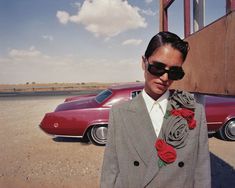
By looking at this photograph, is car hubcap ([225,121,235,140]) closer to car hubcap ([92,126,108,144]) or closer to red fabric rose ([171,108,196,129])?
car hubcap ([92,126,108,144])

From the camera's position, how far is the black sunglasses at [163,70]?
1.34 m

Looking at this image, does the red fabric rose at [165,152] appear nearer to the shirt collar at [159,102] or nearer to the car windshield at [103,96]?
the shirt collar at [159,102]

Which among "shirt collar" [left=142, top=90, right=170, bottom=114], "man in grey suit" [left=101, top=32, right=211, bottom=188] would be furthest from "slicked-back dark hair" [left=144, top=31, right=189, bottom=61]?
"shirt collar" [left=142, top=90, right=170, bottom=114]

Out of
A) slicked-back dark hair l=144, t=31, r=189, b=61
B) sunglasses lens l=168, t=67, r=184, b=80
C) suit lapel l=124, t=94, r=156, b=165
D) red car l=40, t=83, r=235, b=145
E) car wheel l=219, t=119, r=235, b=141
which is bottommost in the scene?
car wheel l=219, t=119, r=235, b=141

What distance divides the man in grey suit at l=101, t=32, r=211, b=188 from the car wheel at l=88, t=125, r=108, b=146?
3.59 meters

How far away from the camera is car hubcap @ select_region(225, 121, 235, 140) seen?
5.22 meters

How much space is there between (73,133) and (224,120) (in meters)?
3.48

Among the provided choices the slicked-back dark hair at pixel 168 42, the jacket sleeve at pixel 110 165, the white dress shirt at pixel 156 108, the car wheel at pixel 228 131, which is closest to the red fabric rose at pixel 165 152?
the white dress shirt at pixel 156 108

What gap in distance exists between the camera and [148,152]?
1.38 metres

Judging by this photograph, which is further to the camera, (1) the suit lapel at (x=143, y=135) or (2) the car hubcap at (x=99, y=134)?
(2) the car hubcap at (x=99, y=134)

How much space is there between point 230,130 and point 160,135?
461cm

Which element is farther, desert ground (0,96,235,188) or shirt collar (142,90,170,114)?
desert ground (0,96,235,188)

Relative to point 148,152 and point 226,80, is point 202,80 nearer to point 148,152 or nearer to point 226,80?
point 226,80

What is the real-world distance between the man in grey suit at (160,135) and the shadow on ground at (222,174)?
7.56 ft
